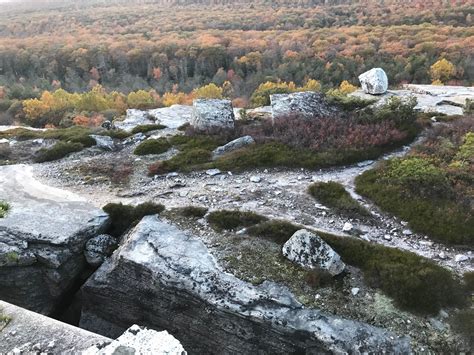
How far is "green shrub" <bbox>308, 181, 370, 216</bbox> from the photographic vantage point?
18156 mm

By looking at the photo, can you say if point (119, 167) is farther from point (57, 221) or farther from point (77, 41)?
point (77, 41)

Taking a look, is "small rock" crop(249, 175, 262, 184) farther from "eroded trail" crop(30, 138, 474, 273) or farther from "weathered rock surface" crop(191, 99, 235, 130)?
"weathered rock surface" crop(191, 99, 235, 130)

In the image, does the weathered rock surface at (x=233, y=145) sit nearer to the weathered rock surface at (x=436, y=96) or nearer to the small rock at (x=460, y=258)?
the weathered rock surface at (x=436, y=96)

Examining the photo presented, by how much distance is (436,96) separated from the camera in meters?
38.7

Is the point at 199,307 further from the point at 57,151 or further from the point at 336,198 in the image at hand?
the point at 57,151

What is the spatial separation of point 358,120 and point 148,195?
13.9 m

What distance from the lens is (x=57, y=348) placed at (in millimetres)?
10781

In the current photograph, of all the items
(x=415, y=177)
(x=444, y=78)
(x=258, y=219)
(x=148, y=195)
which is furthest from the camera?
(x=444, y=78)

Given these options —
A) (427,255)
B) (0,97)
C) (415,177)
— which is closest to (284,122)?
(415,177)

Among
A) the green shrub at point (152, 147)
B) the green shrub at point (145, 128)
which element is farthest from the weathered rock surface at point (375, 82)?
the green shrub at point (152, 147)

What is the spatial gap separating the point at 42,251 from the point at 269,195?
10000 millimetres

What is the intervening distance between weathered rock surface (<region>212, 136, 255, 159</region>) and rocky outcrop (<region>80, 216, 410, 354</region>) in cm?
834

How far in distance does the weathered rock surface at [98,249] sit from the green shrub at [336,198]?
928cm

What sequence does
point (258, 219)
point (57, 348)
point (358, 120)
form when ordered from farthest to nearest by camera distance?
1. point (358, 120)
2. point (258, 219)
3. point (57, 348)
